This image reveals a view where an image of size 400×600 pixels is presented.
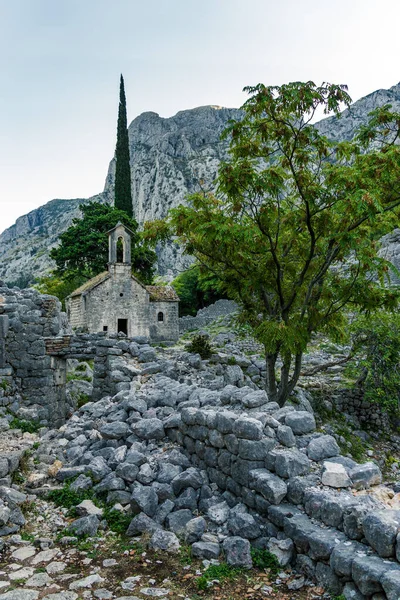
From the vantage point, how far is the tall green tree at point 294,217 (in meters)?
7.52

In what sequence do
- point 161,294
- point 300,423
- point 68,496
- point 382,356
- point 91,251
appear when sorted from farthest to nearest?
point 91,251 → point 161,294 → point 382,356 → point 68,496 → point 300,423

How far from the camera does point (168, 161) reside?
108562mm

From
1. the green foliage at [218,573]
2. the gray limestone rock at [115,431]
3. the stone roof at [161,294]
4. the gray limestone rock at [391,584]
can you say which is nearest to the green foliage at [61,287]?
the stone roof at [161,294]

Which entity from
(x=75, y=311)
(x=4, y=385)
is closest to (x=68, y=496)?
(x=4, y=385)

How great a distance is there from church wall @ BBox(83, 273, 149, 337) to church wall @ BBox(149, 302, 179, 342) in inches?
59.2

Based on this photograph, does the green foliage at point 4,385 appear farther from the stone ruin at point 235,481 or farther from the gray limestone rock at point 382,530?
the gray limestone rock at point 382,530

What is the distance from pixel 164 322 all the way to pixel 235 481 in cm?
2900

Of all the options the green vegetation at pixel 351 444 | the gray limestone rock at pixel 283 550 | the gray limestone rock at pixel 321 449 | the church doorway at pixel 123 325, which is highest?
the church doorway at pixel 123 325

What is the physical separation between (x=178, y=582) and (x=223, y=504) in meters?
1.30

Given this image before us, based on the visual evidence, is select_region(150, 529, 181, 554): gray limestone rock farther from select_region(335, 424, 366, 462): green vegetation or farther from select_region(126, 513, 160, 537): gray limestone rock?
select_region(335, 424, 366, 462): green vegetation

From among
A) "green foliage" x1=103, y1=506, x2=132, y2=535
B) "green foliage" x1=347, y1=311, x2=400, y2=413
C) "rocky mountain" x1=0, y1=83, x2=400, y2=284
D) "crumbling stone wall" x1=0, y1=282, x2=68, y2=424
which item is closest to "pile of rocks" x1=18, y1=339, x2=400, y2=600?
"green foliage" x1=103, y1=506, x2=132, y2=535

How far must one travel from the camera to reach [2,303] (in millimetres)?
11953

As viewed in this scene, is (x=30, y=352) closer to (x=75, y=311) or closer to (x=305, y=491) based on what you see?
(x=305, y=491)

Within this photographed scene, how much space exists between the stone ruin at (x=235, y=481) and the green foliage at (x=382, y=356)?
23.8 ft
